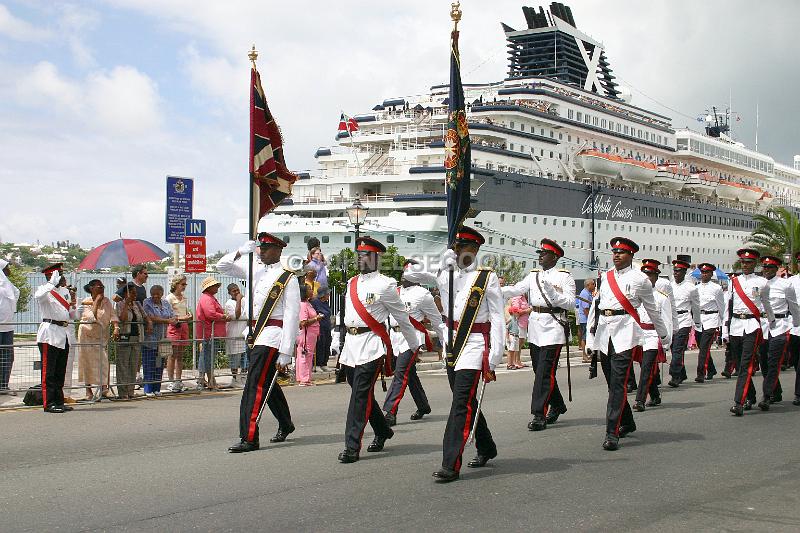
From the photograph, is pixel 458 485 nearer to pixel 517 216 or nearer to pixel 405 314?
pixel 405 314

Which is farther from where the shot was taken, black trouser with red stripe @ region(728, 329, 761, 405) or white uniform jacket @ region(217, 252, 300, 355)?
black trouser with red stripe @ region(728, 329, 761, 405)

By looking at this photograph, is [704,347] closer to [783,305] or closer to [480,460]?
[783,305]

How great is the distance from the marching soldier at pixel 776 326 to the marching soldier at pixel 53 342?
29.6 ft

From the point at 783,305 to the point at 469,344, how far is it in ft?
20.8

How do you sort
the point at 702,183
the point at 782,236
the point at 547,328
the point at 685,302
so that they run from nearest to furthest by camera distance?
1. the point at 547,328
2. the point at 685,302
3. the point at 782,236
4. the point at 702,183

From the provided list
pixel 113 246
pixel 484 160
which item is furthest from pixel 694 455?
pixel 484 160

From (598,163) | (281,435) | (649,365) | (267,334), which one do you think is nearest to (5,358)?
(281,435)

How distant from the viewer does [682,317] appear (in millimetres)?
16109

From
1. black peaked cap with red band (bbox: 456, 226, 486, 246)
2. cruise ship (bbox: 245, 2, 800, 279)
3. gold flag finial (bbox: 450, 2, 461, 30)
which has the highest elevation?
cruise ship (bbox: 245, 2, 800, 279)

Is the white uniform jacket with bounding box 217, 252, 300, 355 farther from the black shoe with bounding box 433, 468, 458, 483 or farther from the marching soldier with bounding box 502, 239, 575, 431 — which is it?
the marching soldier with bounding box 502, 239, 575, 431

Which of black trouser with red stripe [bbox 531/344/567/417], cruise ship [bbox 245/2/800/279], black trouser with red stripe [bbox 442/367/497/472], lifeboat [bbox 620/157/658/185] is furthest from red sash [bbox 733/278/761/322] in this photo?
lifeboat [bbox 620/157/658/185]

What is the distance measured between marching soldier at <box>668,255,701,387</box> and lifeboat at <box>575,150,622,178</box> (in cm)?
3722

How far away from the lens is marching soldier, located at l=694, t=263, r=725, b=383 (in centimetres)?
1569

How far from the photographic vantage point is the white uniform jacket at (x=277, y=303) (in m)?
8.67
